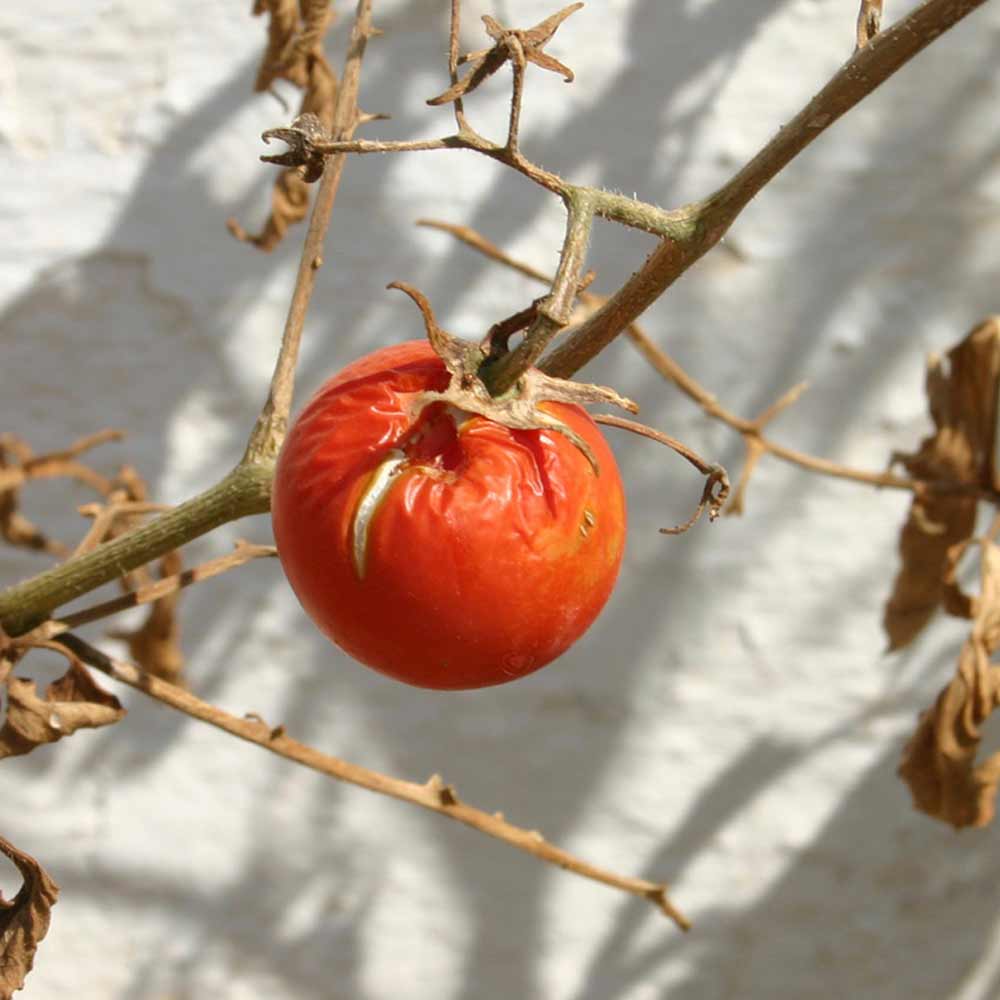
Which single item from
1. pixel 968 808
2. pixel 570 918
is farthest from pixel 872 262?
pixel 570 918

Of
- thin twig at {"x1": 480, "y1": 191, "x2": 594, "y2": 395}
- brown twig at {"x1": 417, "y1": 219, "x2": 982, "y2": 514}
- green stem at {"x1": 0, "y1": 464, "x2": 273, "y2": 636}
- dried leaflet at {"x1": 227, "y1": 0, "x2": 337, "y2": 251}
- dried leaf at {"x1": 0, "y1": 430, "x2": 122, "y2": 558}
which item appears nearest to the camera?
thin twig at {"x1": 480, "y1": 191, "x2": 594, "y2": 395}

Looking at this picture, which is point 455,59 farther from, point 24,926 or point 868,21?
point 24,926

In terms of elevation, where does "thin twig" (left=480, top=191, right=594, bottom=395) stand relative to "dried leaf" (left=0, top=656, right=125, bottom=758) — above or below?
above

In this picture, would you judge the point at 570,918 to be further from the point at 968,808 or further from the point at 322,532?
the point at 322,532

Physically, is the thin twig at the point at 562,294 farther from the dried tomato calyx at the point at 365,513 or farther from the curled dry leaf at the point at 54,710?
the curled dry leaf at the point at 54,710

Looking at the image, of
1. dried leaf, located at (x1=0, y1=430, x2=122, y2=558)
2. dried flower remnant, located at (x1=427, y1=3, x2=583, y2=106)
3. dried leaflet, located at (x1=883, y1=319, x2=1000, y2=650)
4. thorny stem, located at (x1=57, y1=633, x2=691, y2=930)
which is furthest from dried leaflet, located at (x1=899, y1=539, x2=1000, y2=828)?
dried leaf, located at (x1=0, y1=430, x2=122, y2=558)

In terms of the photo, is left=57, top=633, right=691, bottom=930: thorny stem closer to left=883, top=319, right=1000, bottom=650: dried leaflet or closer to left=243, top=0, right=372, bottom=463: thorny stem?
left=243, top=0, right=372, bottom=463: thorny stem
